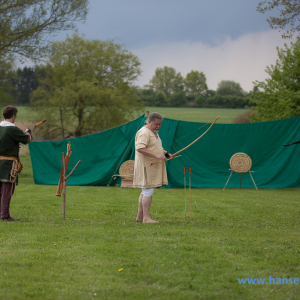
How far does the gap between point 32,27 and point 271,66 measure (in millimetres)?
11625

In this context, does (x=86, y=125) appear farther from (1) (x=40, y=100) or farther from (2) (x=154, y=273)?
(2) (x=154, y=273)

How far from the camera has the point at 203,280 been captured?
2.94 m

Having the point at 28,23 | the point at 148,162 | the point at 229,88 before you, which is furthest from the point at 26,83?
the point at 229,88

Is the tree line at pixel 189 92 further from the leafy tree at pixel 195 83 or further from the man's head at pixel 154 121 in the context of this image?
the man's head at pixel 154 121

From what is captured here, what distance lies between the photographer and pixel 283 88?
1784 centimetres

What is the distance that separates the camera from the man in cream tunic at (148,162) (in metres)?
5.01

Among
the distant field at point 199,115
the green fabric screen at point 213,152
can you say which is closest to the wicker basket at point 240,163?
the green fabric screen at point 213,152

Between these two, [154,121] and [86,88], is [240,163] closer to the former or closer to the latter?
[154,121]

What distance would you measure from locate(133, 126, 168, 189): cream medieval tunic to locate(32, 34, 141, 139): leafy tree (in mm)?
19638

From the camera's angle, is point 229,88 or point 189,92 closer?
point 189,92

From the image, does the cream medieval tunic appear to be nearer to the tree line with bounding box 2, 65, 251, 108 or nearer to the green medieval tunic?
the green medieval tunic

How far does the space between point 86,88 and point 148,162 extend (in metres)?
20.1

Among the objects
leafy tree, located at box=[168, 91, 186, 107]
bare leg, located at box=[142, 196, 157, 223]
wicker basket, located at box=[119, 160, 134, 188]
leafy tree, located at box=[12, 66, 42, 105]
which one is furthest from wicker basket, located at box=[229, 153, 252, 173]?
leafy tree, located at box=[168, 91, 186, 107]

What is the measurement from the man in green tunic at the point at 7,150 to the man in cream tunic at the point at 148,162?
5.18 ft
